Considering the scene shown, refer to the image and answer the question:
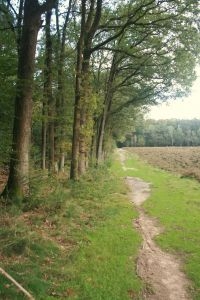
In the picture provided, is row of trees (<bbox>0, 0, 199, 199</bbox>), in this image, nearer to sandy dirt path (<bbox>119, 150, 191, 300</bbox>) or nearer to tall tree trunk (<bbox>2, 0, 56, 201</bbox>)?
tall tree trunk (<bbox>2, 0, 56, 201</bbox>)

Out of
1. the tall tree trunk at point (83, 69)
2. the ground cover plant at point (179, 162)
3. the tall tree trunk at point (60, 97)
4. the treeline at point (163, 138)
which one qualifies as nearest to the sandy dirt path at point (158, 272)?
the tall tree trunk at point (83, 69)


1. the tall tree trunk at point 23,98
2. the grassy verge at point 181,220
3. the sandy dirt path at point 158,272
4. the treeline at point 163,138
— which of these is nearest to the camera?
the sandy dirt path at point 158,272

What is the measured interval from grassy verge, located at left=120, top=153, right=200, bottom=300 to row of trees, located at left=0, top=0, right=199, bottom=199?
4.89 meters

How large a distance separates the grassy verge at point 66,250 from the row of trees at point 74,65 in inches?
56.3

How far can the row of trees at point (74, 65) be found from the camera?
13.1m

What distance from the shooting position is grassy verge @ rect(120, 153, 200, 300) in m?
10.8

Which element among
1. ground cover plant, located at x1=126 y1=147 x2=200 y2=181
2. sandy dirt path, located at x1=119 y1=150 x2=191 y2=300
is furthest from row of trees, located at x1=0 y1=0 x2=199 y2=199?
ground cover plant, located at x1=126 y1=147 x2=200 y2=181

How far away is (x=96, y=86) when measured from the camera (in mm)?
34094

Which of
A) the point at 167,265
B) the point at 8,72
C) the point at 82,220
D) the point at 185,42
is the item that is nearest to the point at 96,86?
the point at 185,42

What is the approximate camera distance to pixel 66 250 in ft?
34.4

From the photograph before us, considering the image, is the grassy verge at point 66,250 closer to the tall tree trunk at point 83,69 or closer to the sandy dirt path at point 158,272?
the sandy dirt path at point 158,272

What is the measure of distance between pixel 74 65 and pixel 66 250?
1635 cm

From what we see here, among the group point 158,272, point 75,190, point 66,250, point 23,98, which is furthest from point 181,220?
point 23,98

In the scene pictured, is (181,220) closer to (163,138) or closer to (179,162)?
(179,162)
